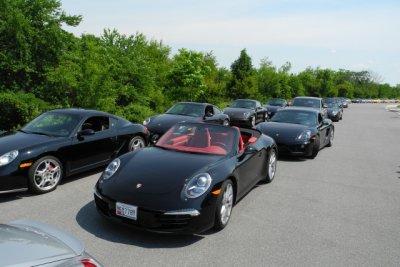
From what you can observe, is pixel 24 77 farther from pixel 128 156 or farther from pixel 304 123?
pixel 128 156

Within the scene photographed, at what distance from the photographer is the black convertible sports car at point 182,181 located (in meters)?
4.59

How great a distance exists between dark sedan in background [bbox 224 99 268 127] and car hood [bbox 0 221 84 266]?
1638cm

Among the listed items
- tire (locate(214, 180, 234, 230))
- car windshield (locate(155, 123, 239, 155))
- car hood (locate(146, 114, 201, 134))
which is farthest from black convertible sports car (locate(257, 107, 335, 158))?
tire (locate(214, 180, 234, 230))

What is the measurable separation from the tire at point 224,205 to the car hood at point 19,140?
3369 millimetres

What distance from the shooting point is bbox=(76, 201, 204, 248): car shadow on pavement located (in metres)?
4.63

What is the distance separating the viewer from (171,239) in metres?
4.79

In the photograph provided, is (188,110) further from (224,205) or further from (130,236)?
(130,236)

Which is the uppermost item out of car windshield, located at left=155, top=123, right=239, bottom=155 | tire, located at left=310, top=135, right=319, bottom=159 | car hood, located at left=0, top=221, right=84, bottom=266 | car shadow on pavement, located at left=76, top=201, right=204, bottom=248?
car windshield, located at left=155, top=123, right=239, bottom=155

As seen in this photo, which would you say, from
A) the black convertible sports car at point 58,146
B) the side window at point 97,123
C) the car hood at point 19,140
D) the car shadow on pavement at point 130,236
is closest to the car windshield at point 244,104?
the black convertible sports car at point 58,146

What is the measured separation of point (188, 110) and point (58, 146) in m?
7.43

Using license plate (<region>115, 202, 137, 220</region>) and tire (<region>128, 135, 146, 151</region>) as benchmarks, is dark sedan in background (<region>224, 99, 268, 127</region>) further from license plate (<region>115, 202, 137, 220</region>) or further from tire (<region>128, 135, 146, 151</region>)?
license plate (<region>115, 202, 137, 220</region>)

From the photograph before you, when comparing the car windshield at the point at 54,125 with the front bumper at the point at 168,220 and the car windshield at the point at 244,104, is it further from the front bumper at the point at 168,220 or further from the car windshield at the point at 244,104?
the car windshield at the point at 244,104

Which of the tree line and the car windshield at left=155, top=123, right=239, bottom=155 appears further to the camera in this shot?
the tree line

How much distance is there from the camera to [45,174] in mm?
6508
